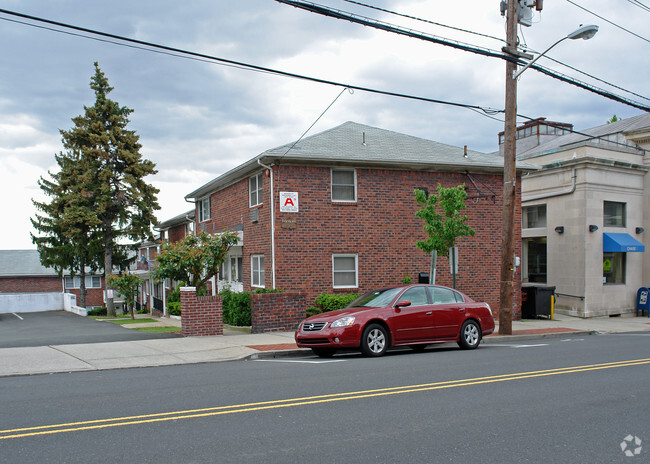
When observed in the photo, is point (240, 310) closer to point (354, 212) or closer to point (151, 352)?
point (354, 212)

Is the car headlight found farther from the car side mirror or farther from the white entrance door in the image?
the white entrance door

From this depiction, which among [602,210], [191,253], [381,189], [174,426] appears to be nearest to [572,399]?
[174,426]

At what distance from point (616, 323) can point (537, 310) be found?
2922 mm

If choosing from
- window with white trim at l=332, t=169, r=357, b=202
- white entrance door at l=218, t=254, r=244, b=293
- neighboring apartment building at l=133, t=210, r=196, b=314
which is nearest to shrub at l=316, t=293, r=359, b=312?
window with white trim at l=332, t=169, r=357, b=202

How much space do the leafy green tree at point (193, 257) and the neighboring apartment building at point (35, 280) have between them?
40460 mm

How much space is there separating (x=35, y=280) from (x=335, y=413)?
54960mm

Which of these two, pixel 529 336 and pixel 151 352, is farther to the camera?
pixel 529 336

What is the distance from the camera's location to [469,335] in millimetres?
13070

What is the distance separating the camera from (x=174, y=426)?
600cm

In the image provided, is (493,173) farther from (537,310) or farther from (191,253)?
(191,253)

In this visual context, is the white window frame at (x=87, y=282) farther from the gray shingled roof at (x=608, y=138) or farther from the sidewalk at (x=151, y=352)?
the sidewalk at (x=151, y=352)

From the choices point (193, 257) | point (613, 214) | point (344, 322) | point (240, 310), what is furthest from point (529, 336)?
point (613, 214)

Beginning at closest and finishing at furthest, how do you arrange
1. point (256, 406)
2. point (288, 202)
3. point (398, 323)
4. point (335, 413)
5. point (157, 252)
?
point (335, 413), point (256, 406), point (398, 323), point (288, 202), point (157, 252)

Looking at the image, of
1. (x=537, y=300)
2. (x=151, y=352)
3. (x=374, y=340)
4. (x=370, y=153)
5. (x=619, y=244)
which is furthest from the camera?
(x=619, y=244)
